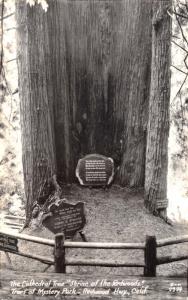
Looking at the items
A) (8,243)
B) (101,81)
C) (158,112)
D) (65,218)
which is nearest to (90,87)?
(101,81)

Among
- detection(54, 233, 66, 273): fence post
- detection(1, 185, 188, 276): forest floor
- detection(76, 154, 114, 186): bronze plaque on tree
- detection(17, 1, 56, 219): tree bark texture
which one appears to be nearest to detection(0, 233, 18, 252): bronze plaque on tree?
detection(1, 185, 188, 276): forest floor

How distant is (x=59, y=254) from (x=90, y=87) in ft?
10.8

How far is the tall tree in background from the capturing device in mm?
7262

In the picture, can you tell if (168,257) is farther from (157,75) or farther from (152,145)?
(157,75)

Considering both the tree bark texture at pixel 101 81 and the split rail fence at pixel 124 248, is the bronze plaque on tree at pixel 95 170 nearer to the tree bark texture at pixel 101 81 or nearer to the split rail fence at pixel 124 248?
the tree bark texture at pixel 101 81

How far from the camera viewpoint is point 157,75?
23.8 feet

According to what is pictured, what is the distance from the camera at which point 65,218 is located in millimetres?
6645

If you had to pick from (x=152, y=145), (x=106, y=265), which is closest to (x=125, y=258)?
(x=106, y=265)

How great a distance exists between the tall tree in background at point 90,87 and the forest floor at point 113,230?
0.30 meters

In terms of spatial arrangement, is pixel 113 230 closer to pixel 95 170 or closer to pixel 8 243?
pixel 95 170

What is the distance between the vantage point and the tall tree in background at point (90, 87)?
7.26 meters

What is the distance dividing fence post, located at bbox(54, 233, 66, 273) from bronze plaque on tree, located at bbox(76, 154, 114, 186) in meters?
2.36

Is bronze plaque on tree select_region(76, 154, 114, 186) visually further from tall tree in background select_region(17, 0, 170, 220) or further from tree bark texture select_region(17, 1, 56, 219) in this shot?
tree bark texture select_region(17, 1, 56, 219)

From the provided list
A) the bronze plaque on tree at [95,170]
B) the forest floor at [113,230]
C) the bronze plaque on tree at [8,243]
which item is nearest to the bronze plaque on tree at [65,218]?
the forest floor at [113,230]
